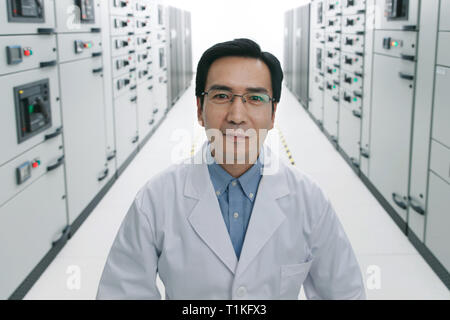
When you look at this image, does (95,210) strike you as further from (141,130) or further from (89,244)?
(141,130)

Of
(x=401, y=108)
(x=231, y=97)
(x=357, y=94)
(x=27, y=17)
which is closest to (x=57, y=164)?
(x=27, y=17)

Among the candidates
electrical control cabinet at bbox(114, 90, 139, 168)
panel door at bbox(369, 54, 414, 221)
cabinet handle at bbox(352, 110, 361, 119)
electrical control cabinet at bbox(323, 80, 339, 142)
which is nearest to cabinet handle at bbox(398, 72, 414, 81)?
panel door at bbox(369, 54, 414, 221)

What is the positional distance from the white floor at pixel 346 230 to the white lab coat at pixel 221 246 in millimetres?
2040

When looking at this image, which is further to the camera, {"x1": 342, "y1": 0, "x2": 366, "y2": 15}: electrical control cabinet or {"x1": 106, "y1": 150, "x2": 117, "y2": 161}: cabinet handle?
{"x1": 342, "y1": 0, "x2": 366, "y2": 15}: electrical control cabinet

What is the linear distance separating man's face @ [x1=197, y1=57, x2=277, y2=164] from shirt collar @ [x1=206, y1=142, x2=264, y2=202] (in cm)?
10

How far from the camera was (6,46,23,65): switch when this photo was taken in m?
2.85

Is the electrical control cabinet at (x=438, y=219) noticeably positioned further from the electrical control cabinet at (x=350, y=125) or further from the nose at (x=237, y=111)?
the nose at (x=237, y=111)

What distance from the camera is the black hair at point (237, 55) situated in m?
1.29

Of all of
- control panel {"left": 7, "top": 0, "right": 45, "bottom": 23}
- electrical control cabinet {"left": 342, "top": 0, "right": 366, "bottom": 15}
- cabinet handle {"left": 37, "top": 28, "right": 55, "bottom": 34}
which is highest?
electrical control cabinet {"left": 342, "top": 0, "right": 366, "bottom": 15}

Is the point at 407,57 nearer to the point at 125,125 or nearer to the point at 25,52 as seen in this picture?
the point at 25,52

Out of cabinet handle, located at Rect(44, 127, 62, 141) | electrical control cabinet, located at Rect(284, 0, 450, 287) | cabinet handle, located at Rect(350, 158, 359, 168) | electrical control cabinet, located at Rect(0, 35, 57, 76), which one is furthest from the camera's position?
cabinet handle, located at Rect(350, 158, 359, 168)

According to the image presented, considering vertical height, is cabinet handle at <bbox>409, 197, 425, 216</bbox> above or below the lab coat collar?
below

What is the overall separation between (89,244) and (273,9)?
12.6 metres

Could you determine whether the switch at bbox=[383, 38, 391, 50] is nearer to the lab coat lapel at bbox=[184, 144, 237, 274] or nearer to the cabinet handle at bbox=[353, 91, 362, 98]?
the cabinet handle at bbox=[353, 91, 362, 98]
